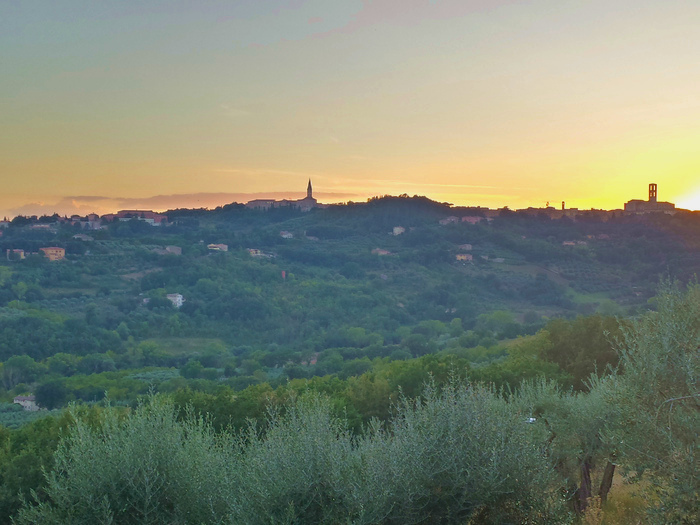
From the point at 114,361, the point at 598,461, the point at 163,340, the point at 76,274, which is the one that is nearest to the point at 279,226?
the point at 76,274

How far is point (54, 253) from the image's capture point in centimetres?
7825

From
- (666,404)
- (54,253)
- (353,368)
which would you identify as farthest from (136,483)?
(54,253)

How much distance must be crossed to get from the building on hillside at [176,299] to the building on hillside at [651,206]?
62.5 m

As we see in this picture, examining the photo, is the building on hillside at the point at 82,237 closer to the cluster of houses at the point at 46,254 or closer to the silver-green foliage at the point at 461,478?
the cluster of houses at the point at 46,254

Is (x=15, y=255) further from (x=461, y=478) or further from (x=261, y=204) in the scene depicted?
(x=461, y=478)

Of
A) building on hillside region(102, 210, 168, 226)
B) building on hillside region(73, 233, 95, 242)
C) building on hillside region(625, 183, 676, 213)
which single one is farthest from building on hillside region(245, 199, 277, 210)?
building on hillside region(625, 183, 676, 213)

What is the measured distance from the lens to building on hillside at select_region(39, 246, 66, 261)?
77062mm

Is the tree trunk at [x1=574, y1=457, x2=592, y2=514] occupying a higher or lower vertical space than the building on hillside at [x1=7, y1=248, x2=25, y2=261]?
lower

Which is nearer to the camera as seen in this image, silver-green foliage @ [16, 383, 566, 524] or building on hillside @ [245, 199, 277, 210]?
silver-green foliage @ [16, 383, 566, 524]

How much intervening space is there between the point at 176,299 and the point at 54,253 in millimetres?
17630

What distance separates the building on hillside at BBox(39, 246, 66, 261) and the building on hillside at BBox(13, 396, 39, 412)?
142 feet

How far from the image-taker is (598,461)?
40.2ft

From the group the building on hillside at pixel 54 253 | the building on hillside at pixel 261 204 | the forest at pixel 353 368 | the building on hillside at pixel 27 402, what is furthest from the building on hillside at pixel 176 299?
the building on hillside at pixel 261 204

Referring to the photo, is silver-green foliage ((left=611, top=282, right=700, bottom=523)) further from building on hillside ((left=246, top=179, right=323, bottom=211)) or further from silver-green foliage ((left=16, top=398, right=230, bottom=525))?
building on hillside ((left=246, top=179, right=323, bottom=211))
